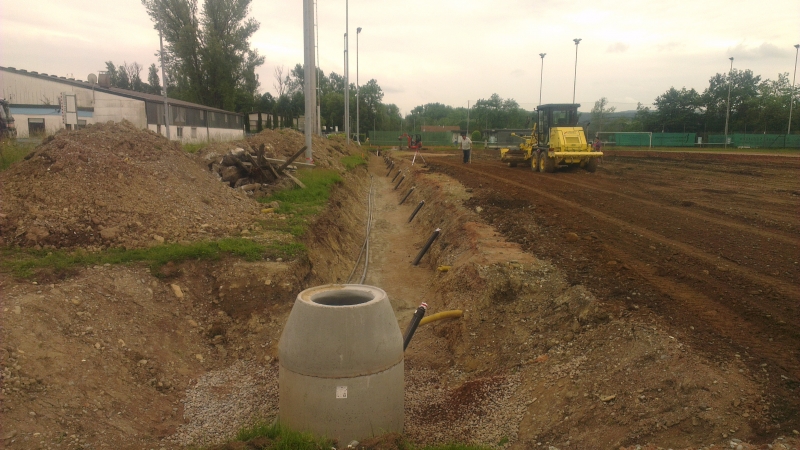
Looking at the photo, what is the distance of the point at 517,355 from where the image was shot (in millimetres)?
6359

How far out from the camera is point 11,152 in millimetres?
12086

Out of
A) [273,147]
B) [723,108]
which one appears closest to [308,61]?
[273,147]

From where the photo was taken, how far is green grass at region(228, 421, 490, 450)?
4.43 m

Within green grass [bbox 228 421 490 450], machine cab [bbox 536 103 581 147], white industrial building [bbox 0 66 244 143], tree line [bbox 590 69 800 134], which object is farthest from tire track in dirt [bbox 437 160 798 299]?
tree line [bbox 590 69 800 134]

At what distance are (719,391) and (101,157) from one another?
Result: 10293mm

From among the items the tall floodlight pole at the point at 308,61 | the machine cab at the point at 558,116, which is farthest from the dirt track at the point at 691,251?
the machine cab at the point at 558,116

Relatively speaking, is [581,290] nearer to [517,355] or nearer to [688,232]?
[517,355]

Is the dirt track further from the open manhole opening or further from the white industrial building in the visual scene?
the white industrial building

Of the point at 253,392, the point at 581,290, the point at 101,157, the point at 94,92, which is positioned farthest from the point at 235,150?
the point at 94,92

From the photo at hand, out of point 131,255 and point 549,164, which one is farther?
point 549,164

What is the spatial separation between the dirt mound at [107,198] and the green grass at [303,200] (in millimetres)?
881

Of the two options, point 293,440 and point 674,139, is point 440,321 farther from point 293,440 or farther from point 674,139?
point 674,139

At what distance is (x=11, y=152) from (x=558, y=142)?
18842mm

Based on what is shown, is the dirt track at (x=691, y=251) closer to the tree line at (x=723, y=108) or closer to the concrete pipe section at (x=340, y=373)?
the concrete pipe section at (x=340, y=373)
